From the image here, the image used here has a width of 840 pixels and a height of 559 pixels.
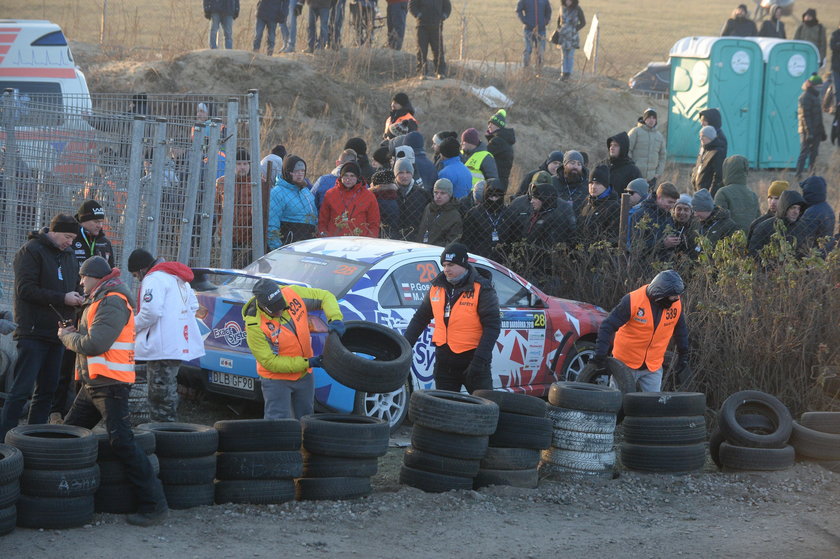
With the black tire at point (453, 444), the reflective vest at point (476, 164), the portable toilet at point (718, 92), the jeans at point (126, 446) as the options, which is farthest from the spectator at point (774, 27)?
the jeans at point (126, 446)

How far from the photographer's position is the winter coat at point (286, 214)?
13.4 meters

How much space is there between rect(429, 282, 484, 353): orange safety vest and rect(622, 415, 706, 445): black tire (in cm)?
150

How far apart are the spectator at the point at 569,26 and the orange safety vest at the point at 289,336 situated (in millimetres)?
17843

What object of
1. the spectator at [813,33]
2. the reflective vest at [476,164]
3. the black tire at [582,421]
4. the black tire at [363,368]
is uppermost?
the spectator at [813,33]

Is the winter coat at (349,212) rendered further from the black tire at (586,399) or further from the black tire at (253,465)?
the black tire at (253,465)

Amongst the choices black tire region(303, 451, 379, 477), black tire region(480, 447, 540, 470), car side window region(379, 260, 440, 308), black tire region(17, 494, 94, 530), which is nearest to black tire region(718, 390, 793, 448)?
black tire region(480, 447, 540, 470)

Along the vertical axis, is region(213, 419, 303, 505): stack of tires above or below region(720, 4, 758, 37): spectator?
below

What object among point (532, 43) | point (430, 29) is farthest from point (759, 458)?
point (532, 43)

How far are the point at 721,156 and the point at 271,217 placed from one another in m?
6.97

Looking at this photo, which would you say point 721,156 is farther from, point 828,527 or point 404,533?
point 404,533

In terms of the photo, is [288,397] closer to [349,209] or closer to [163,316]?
[163,316]

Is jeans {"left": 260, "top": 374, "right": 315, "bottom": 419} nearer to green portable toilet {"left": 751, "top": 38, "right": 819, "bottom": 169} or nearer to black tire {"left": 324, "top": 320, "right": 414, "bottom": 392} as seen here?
black tire {"left": 324, "top": 320, "right": 414, "bottom": 392}

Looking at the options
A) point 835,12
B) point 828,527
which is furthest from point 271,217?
point 835,12

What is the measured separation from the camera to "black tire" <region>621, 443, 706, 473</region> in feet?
30.5
